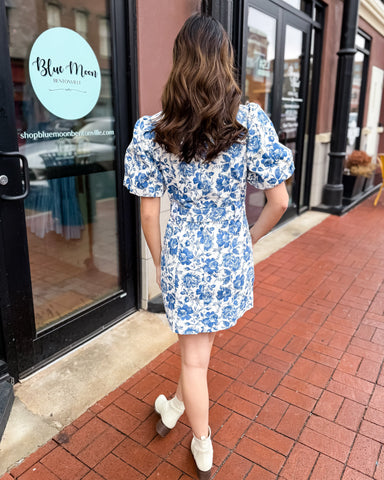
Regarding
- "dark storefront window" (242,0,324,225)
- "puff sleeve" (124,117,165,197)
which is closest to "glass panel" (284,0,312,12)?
"dark storefront window" (242,0,324,225)

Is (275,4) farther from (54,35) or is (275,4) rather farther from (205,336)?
(205,336)

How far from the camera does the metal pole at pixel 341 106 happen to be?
6.15 meters

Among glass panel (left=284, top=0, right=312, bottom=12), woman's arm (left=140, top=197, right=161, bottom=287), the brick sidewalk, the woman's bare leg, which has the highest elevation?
glass panel (left=284, top=0, right=312, bottom=12)

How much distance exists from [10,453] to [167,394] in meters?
0.85

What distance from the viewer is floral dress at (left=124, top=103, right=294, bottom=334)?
1.60 m

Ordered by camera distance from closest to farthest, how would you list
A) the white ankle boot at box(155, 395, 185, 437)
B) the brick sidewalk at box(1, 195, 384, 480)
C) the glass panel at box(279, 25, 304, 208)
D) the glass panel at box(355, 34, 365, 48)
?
the brick sidewalk at box(1, 195, 384, 480) < the white ankle boot at box(155, 395, 185, 437) < the glass panel at box(279, 25, 304, 208) < the glass panel at box(355, 34, 365, 48)

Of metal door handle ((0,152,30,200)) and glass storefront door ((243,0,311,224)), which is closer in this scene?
metal door handle ((0,152,30,200))

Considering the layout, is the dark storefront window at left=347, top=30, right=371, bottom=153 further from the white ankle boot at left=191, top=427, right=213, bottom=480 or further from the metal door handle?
the white ankle boot at left=191, top=427, right=213, bottom=480

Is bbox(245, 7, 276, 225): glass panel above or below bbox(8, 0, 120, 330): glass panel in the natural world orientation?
above

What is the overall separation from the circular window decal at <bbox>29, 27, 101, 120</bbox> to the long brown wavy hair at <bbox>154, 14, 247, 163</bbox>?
1.15 metres

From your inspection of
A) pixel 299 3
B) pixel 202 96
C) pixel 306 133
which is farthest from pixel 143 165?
pixel 306 133

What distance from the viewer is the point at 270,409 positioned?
7.56ft

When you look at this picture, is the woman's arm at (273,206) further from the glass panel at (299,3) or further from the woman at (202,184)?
the glass panel at (299,3)

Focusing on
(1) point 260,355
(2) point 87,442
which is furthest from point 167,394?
(1) point 260,355
